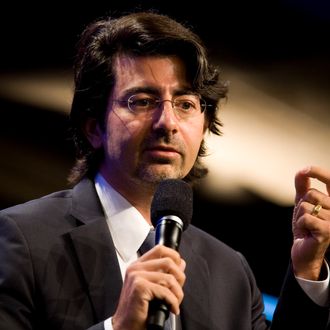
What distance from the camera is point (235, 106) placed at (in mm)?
2959

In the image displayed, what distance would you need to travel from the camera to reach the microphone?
125 cm

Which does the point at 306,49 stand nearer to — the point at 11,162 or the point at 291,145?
the point at 291,145

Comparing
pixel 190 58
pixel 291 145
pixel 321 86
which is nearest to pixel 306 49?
pixel 321 86

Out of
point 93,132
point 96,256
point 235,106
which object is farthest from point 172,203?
point 235,106

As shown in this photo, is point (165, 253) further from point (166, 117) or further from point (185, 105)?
point (185, 105)

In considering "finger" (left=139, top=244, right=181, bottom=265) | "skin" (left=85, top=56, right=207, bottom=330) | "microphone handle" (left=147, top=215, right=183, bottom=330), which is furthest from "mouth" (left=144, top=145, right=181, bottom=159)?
"finger" (left=139, top=244, right=181, bottom=265)

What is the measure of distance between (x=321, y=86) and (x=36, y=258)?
1725mm

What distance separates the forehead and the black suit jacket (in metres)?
0.35

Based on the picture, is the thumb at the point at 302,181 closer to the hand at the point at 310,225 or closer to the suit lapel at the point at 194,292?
the hand at the point at 310,225

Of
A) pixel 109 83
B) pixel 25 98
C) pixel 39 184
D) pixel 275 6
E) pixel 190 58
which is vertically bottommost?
pixel 39 184

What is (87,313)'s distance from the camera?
1.62m

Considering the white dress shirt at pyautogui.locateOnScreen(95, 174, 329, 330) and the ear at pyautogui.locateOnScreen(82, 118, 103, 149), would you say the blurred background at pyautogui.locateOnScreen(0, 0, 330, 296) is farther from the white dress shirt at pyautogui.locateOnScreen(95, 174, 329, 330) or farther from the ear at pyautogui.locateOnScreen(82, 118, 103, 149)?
the white dress shirt at pyautogui.locateOnScreen(95, 174, 329, 330)

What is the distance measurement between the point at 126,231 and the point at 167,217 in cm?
51

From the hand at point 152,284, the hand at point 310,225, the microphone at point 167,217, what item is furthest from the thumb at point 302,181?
the hand at point 152,284
